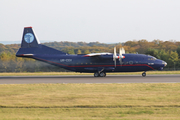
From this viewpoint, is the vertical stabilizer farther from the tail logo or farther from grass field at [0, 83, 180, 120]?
grass field at [0, 83, 180, 120]

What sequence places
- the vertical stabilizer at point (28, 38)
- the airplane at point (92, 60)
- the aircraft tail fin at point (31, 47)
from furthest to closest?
the vertical stabilizer at point (28, 38) < the aircraft tail fin at point (31, 47) < the airplane at point (92, 60)

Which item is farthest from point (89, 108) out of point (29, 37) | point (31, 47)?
point (29, 37)

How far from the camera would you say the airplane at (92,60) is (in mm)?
40312

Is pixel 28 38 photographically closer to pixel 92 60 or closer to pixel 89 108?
pixel 92 60

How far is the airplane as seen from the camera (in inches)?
1587

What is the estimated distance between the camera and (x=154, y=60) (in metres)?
40.9

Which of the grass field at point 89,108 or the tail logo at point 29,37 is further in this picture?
the tail logo at point 29,37

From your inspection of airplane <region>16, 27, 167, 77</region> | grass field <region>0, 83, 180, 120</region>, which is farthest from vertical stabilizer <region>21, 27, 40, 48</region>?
grass field <region>0, 83, 180, 120</region>

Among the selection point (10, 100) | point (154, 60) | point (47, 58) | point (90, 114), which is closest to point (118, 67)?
point (154, 60)

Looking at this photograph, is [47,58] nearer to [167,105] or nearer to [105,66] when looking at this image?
[105,66]

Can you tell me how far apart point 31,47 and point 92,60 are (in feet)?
35.8

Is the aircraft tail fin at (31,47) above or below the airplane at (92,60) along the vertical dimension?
above

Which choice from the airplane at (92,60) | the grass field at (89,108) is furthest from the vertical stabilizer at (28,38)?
the grass field at (89,108)

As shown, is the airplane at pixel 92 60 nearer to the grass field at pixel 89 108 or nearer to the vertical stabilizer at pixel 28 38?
the vertical stabilizer at pixel 28 38
